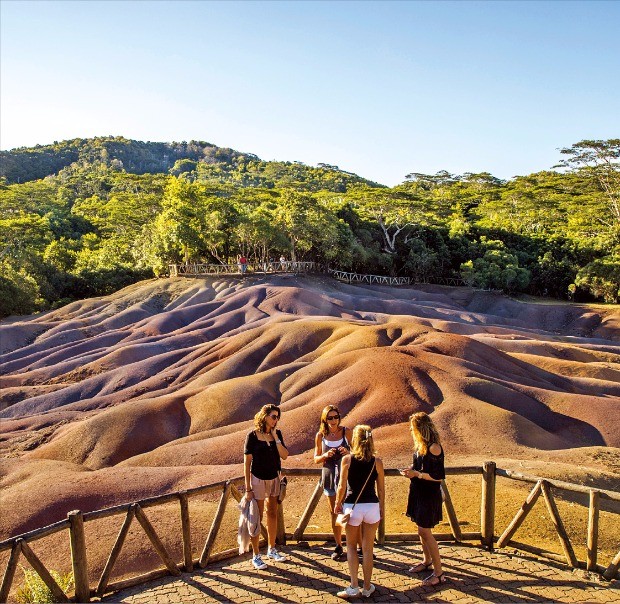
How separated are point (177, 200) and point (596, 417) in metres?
48.0

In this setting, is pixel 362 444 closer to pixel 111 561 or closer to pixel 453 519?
pixel 453 519

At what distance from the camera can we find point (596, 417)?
22.3 m

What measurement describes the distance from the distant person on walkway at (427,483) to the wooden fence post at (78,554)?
4625mm

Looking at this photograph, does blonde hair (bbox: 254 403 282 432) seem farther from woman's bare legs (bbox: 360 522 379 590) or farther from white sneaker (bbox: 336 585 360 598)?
white sneaker (bbox: 336 585 360 598)

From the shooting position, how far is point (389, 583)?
28.0 feet

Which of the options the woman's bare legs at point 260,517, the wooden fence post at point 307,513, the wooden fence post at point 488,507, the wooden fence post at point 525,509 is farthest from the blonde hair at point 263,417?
the wooden fence post at point 525,509

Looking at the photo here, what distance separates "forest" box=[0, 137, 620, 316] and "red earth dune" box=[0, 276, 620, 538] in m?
17.1

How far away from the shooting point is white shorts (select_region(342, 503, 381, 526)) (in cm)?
773

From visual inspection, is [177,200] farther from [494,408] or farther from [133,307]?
[494,408]

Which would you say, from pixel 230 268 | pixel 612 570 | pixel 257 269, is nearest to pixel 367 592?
pixel 612 570

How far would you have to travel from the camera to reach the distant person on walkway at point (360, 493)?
25.1 ft

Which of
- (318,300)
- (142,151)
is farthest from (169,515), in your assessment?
(142,151)

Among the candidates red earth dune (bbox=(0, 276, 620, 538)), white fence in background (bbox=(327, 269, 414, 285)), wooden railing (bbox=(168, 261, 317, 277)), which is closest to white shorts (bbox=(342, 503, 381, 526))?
red earth dune (bbox=(0, 276, 620, 538))

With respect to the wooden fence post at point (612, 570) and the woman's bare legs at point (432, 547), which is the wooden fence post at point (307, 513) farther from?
the wooden fence post at point (612, 570)
